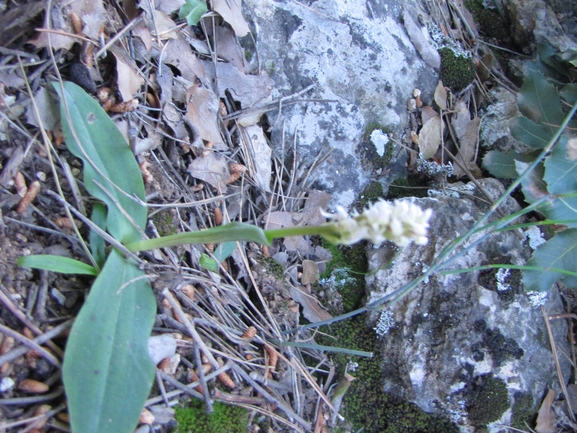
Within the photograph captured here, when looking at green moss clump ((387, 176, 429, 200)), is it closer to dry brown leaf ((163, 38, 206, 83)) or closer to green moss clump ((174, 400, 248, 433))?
dry brown leaf ((163, 38, 206, 83))

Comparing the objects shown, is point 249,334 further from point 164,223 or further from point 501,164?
point 501,164

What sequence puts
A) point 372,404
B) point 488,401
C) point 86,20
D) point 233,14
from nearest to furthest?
1. point 86,20
2. point 488,401
3. point 372,404
4. point 233,14

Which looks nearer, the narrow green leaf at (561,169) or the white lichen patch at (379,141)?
the narrow green leaf at (561,169)

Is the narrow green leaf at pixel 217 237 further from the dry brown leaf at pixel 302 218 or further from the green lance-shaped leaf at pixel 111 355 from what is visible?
the dry brown leaf at pixel 302 218

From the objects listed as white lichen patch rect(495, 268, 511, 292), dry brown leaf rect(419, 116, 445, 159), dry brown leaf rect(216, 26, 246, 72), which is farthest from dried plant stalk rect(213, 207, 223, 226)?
white lichen patch rect(495, 268, 511, 292)

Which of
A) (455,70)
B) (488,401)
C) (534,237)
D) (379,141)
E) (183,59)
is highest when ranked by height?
(183,59)

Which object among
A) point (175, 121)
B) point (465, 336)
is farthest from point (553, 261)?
point (175, 121)

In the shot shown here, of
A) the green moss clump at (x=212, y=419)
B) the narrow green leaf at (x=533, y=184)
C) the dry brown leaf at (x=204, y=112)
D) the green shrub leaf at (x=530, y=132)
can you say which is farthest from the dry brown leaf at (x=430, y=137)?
the green moss clump at (x=212, y=419)
